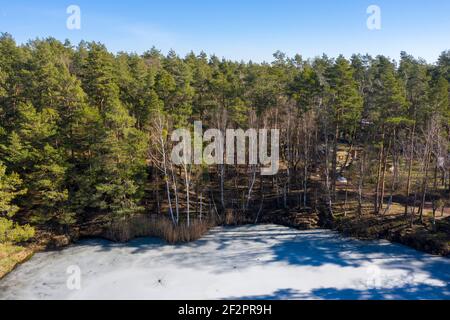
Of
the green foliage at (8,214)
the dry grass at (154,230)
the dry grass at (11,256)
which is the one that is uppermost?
the green foliage at (8,214)

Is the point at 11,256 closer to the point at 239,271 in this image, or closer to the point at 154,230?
the point at 154,230

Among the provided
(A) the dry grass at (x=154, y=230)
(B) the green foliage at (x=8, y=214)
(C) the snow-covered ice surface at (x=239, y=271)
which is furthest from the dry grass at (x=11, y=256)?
(A) the dry grass at (x=154, y=230)

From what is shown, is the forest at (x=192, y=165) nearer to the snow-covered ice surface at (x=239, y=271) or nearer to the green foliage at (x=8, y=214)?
the green foliage at (x=8, y=214)

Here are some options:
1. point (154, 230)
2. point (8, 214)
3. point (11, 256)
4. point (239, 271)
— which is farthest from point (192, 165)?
point (11, 256)

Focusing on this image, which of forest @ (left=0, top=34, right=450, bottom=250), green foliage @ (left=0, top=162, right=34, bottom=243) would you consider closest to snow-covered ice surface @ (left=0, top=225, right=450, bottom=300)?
green foliage @ (left=0, top=162, right=34, bottom=243)

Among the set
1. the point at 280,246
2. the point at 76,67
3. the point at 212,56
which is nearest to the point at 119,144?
the point at 280,246

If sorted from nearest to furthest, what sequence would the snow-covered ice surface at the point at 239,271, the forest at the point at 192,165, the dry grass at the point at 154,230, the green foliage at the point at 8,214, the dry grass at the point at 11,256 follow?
the snow-covered ice surface at the point at 239,271
the green foliage at the point at 8,214
the dry grass at the point at 11,256
the forest at the point at 192,165
the dry grass at the point at 154,230

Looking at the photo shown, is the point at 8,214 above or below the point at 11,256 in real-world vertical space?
above

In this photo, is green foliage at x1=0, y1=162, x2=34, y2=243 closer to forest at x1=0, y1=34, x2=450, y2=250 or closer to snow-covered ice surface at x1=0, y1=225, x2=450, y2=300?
forest at x1=0, y1=34, x2=450, y2=250
